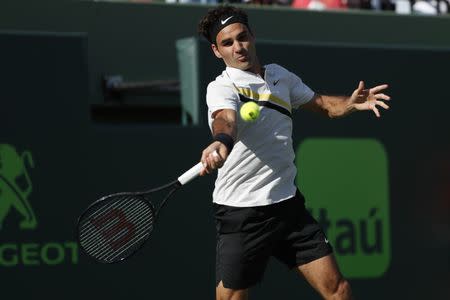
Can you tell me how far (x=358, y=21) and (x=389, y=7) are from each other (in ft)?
3.49

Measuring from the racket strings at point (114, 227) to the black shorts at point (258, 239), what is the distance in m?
0.41

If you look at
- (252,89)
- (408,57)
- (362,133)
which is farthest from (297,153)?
(252,89)

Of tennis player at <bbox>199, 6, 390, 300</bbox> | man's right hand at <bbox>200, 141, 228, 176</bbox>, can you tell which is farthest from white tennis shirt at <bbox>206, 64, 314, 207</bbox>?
man's right hand at <bbox>200, 141, 228, 176</bbox>

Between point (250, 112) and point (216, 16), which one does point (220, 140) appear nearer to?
point (250, 112)

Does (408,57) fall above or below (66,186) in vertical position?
above

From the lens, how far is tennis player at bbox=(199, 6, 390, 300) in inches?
207

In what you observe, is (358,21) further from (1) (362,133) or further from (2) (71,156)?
(2) (71,156)

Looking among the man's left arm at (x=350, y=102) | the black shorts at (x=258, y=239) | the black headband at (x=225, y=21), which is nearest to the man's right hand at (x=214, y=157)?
the black shorts at (x=258, y=239)

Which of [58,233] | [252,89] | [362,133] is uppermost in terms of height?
[252,89]

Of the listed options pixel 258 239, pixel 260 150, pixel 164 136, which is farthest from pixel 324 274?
pixel 164 136

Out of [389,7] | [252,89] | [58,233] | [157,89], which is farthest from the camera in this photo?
[389,7]

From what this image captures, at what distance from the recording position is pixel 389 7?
387 inches

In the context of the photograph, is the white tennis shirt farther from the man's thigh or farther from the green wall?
the green wall

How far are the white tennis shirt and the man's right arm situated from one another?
0.23m
